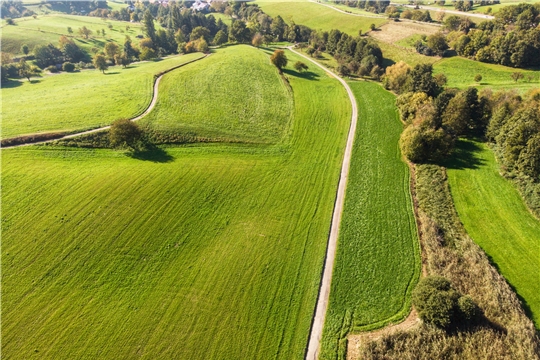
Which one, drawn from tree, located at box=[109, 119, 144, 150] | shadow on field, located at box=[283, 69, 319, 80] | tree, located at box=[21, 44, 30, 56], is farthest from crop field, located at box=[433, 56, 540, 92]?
tree, located at box=[21, 44, 30, 56]

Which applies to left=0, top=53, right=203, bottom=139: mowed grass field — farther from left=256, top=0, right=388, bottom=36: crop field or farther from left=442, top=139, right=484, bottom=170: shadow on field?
left=256, top=0, right=388, bottom=36: crop field

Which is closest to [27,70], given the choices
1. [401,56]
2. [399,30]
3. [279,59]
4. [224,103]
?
[224,103]

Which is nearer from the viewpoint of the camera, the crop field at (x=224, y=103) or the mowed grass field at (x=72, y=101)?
the mowed grass field at (x=72, y=101)

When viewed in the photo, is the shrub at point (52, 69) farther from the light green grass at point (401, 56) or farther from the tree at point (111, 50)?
the light green grass at point (401, 56)

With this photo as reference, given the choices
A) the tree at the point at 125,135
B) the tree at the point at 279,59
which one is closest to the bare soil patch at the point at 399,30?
the tree at the point at 279,59

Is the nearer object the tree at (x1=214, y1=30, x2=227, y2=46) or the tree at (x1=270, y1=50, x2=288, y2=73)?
the tree at (x1=270, y1=50, x2=288, y2=73)

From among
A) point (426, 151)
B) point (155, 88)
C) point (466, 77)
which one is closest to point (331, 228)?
point (426, 151)
